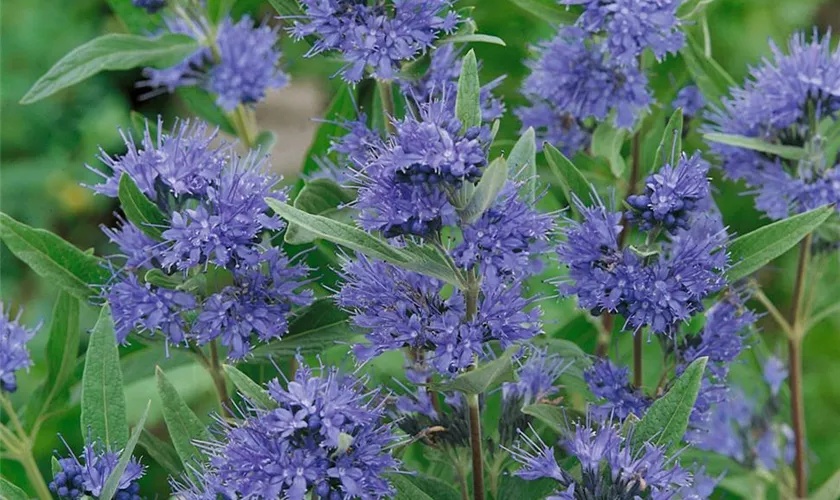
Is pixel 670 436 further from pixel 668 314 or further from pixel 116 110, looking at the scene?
pixel 116 110

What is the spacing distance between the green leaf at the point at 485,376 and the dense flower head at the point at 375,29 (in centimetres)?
48

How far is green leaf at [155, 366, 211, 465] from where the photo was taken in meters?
1.51

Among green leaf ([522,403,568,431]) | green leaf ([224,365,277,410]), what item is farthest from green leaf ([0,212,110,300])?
green leaf ([522,403,568,431])

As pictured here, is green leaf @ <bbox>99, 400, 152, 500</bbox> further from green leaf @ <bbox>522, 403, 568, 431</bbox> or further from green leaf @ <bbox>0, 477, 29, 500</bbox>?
green leaf @ <bbox>522, 403, 568, 431</bbox>

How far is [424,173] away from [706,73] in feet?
2.91

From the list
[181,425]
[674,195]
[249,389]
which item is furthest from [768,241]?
[181,425]

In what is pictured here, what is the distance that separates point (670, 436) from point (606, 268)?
0.26 m

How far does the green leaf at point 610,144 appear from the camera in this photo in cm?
190

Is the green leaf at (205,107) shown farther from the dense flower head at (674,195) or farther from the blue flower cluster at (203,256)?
the dense flower head at (674,195)

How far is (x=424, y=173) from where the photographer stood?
4.29 feet

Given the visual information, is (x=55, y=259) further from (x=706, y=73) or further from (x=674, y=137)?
(x=706, y=73)

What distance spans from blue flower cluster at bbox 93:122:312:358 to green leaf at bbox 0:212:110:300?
90 mm

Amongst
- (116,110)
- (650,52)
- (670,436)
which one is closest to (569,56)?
(650,52)

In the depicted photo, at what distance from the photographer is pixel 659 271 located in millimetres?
1491
